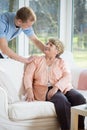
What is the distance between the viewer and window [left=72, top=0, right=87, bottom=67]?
4.93 metres

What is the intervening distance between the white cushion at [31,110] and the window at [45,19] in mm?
1835

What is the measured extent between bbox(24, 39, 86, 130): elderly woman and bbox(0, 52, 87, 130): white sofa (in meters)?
0.13

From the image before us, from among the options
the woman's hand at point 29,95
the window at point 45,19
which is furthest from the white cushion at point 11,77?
the window at point 45,19

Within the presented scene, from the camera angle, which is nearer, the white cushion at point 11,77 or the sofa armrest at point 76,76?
the white cushion at point 11,77

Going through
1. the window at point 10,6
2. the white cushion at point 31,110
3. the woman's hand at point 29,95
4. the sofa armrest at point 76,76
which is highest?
the window at point 10,6

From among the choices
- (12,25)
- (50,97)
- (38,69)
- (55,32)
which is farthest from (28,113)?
(55,32)

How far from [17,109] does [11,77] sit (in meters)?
0.48

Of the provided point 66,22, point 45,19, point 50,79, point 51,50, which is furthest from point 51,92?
point 66,22

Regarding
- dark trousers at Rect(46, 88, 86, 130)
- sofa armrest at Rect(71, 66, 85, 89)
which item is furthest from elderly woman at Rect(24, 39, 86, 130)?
sofa armrest at Rect(71, 66, 85, 89)

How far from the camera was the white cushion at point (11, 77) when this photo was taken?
3.12 m

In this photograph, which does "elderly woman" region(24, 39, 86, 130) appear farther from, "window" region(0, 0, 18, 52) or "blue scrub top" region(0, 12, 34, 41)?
"window" region(0, 0, 18, 52)

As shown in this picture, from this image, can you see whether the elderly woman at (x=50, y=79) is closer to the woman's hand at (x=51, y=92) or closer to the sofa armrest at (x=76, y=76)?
the woman's hand at (x=51, y=92)

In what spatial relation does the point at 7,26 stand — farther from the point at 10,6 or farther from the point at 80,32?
the point at 80,32

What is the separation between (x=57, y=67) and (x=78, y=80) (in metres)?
0.64
